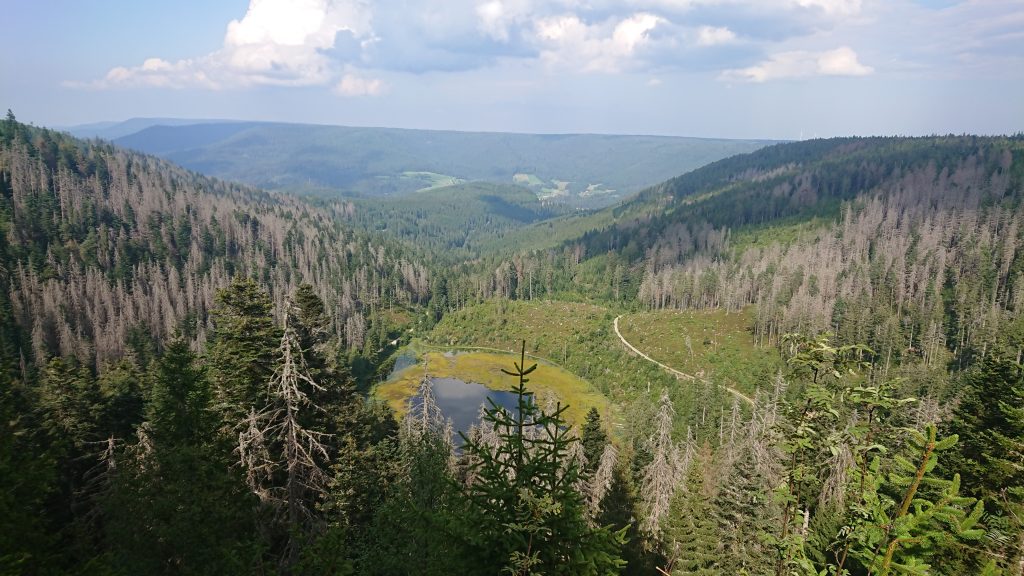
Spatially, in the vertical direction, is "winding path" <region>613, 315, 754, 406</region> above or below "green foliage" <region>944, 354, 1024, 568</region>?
below

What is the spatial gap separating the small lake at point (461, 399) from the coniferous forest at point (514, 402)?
5007 millimetres

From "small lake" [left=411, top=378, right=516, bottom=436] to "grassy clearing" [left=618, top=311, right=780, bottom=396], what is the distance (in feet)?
118

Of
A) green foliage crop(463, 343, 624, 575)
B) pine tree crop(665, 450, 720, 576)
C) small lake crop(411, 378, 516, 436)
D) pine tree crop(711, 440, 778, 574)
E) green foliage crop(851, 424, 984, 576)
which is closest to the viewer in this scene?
green foliage crop(851, 424, 984, 576)

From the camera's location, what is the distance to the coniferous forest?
989 centimetres

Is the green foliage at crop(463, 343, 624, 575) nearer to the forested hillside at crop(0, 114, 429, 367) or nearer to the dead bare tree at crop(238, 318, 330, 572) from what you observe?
the dead bare tree at crop(238, 318, 330, 572)

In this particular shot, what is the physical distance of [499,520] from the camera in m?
10.1

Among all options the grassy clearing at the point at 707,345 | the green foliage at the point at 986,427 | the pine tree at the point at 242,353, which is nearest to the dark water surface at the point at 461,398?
the grassy clearing at the point at 707,345

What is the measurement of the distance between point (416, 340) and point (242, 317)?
116539 millimetres

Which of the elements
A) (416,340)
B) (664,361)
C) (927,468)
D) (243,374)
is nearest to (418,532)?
(927,468)

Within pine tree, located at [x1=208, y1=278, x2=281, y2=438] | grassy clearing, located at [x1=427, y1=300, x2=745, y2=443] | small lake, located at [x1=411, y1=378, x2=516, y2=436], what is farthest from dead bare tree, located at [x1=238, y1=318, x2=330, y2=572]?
small lake, located at [x1=411, y1=378, x2=516, y2=436]

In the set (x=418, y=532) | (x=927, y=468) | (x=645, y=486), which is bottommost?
(x=645, y=486)

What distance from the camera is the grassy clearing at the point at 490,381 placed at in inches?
3825

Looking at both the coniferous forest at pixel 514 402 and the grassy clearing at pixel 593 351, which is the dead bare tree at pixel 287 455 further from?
the grassy clearing at pixel 593 351

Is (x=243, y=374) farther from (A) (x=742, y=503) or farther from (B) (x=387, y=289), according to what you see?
(B) (x=387, y=289)
